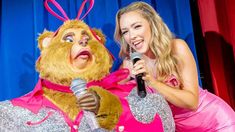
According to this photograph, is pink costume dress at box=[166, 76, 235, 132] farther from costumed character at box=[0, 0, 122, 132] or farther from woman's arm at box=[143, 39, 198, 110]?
costumed character at box=[0, 0, 122, 132]

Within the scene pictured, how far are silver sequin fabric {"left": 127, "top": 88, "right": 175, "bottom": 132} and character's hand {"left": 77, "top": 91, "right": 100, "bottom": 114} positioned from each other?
180 mm

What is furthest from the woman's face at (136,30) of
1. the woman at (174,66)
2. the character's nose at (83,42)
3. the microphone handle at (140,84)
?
the microphone handle at (140,84)

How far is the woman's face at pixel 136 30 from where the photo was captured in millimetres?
1548

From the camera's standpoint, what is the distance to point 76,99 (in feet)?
3.73

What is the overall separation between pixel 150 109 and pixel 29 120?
Answer: 0.38 m

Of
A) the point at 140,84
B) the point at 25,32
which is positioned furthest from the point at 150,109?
the point at 25,32

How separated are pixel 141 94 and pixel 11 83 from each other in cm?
82

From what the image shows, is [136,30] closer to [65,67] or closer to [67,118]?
[65,67]

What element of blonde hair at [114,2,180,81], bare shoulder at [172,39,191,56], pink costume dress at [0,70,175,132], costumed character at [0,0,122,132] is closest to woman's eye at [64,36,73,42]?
costumed character at [0,0,122,132]

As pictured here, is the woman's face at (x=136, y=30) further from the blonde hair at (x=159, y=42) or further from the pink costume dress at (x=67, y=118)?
the pink costume dress at (x=67, y=118)

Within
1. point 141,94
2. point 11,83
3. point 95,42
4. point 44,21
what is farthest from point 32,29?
point 141,94

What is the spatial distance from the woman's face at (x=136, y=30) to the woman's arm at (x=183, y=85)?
4.9 inches

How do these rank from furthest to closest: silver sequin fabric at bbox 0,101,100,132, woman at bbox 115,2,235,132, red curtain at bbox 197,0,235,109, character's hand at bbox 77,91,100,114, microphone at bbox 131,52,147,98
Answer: red curtain at bbox 197,0,235,109 < woman at bbox 115,2,235,132 < silver sequin fabric at bbox 0,101,100,132 < microphone at bbox 131,52,147,98 < character's hand at bbox 77,91,100,114

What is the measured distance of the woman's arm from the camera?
4.40 feet
